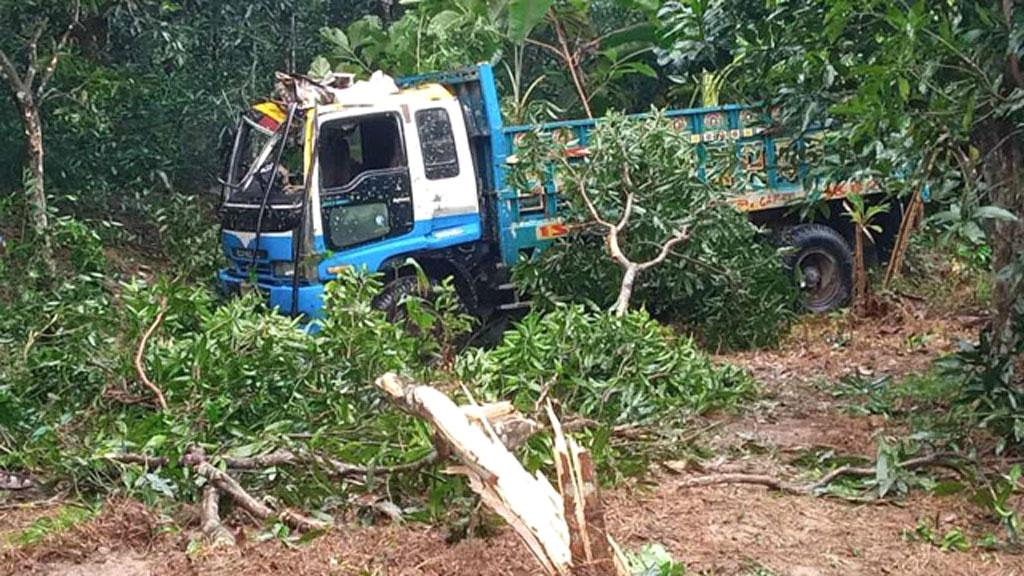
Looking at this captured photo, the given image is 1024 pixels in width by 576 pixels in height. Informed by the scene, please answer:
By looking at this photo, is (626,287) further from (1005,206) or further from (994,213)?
(994,213)

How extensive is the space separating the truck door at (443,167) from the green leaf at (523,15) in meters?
1.93

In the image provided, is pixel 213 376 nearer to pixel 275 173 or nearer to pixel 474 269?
pixel 275 173

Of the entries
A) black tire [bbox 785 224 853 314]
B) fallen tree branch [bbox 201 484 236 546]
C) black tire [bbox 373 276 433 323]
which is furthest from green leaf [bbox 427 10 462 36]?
fallen tree branch [bbox 201 484 236 546]

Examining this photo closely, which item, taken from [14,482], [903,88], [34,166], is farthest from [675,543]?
[34,166]

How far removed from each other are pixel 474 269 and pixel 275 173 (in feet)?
5.86

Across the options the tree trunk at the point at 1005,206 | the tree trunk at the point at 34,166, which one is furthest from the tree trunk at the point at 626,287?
the tree trunk at the point at 34,166

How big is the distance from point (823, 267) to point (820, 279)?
0.11 metres

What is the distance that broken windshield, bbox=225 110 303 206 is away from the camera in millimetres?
8445

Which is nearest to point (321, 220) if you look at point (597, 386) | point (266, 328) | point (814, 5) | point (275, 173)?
point (275, 173)

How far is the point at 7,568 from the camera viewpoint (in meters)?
4.30

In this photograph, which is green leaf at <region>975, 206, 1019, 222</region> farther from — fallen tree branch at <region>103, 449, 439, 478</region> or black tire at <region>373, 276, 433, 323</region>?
black tire at <region>373, 276, 433, 323</region>

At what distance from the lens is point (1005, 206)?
17.7ft

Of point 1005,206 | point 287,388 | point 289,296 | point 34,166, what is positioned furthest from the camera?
point 34,166

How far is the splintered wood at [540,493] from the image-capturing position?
3371mm
